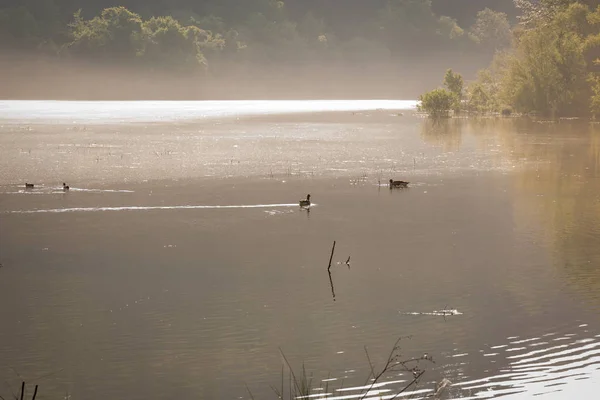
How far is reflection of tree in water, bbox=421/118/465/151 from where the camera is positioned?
2479 inches

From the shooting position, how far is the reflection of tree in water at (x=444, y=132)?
207 feet

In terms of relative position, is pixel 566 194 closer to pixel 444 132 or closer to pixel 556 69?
pixel 444 132

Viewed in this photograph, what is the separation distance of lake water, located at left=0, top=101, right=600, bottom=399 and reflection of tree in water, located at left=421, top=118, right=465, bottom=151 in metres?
17.0

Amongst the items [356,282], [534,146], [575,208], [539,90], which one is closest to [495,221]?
[575,208]

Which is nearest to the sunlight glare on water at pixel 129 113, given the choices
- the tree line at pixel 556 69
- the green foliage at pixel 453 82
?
the green foliage at pixel 453 82

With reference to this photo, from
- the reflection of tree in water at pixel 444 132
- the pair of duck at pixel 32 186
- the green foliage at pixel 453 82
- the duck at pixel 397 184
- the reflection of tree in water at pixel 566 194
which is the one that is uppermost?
the green foliage at pixel 453 82

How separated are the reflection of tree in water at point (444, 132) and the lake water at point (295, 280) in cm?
1695

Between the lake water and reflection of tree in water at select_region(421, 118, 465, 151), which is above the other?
the lake water

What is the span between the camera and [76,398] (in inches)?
544

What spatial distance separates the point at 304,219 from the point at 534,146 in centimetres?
3205

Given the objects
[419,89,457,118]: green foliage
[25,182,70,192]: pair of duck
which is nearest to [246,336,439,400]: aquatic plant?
[25,182,70,192]: pair of duck

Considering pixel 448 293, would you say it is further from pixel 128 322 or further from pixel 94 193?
pixel 94 193

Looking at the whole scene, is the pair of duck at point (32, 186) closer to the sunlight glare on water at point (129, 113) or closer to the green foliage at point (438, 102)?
the sunlight glare on water at point (129, 113)

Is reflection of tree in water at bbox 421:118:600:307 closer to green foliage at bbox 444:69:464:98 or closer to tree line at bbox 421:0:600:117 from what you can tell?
tree line at bbox 421:0:600:117
